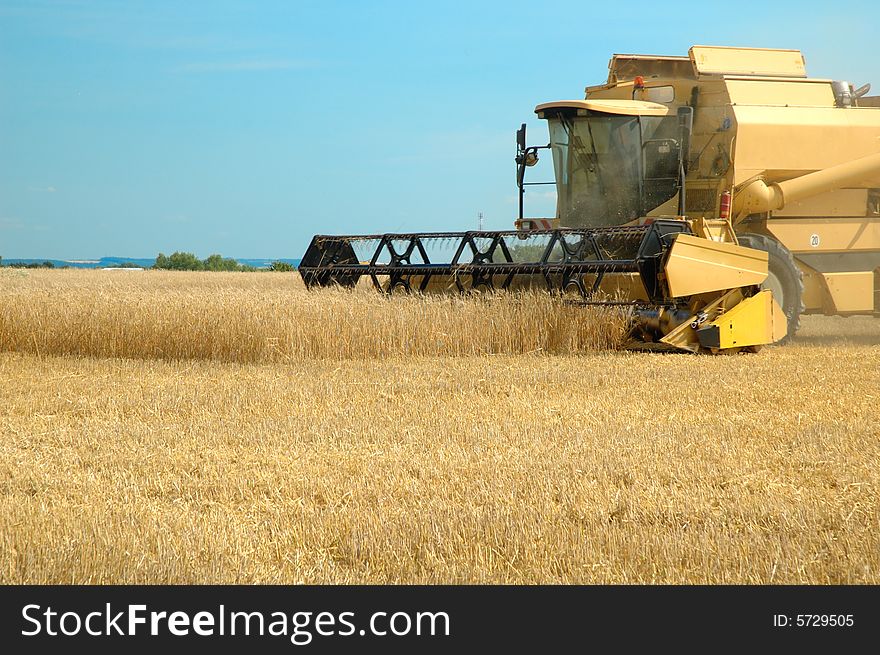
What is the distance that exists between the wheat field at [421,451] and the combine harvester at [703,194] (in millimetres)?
591

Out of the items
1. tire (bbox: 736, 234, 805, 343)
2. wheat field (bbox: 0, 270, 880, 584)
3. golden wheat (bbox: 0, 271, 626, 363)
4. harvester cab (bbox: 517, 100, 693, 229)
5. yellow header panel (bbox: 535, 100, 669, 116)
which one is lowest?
wheat field (bbox: 0, 270, 880, 584)

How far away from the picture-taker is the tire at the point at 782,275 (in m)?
10.3

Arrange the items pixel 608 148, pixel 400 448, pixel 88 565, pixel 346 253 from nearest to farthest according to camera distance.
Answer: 1. pixel 88 565
2. pixel 400 448
3. pixel 608 148
4. pixel 346 253

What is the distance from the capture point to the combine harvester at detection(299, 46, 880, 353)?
32.8 feet

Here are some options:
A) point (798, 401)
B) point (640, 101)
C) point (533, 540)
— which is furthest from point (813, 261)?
point (533, 540)

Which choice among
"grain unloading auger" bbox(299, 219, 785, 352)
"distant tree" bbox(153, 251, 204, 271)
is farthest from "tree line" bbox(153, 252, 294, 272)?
"grain unloading auger" bbox(299, 219, 785, 352)

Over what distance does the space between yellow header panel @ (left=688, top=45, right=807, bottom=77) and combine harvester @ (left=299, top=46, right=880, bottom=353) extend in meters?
0.02

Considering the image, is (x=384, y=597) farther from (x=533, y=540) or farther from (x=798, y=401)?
(x=798, y=401)

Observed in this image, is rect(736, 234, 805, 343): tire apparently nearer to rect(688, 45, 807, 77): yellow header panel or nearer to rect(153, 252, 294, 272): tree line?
rect(688, 45, 807, 77): yellow header panel

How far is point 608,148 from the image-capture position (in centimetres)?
1059

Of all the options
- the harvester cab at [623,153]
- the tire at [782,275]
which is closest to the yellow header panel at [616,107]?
the harvester cab at [623,153]

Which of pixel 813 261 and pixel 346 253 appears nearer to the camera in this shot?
pixel 813 261

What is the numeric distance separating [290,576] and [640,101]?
28.6ft

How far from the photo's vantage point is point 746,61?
11320 mm
